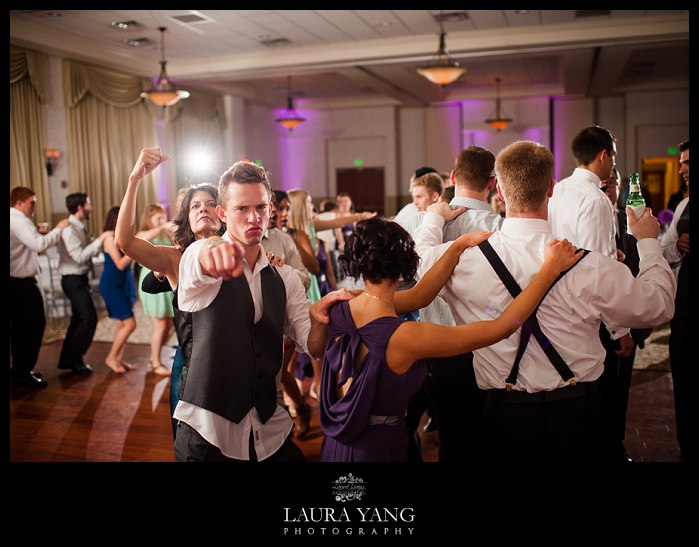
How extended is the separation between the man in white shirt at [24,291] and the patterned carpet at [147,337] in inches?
59.0

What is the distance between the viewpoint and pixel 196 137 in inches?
420

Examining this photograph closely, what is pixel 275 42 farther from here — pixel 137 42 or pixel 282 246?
pixel 282 246

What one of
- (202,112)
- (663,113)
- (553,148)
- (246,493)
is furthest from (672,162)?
(246,493)

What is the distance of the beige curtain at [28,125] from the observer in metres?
7.35

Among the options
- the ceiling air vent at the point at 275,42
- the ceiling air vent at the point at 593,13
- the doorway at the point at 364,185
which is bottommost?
the doorway at the point at 364,185

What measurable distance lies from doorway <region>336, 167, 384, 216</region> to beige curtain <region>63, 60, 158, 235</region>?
18.3 ft

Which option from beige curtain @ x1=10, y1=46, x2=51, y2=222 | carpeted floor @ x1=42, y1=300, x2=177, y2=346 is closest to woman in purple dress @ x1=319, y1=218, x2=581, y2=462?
carpeted floor @ x1=42, y1=300, x2=177, y2=346

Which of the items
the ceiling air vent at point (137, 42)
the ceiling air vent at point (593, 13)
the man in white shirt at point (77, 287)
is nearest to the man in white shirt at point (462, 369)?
the man in white shirt at point (77, 287)

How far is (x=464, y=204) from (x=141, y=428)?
7.84 ft

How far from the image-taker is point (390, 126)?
13711 mm

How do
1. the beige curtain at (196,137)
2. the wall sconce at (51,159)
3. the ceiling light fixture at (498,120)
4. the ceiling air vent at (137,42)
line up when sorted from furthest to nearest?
the ceiling light fixture at (498,120), the beige curtain at (196,137), the ceiling air vent at (137,42), the wall sconce at (51,159)

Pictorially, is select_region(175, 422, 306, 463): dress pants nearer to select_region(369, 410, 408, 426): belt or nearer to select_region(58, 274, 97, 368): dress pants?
select_region(369, 410, 408, 426): belt

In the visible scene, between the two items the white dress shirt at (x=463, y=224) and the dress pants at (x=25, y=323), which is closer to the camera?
the white dress shirt at (x=463, y=224)

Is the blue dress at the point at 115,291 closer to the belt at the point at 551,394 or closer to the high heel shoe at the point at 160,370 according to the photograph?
the high heel shoe at the point at 160,370
